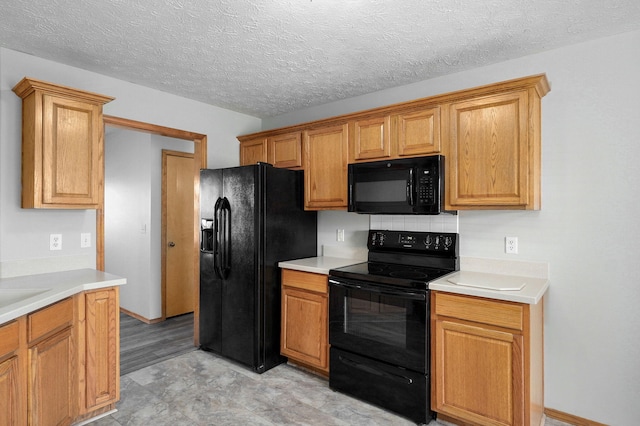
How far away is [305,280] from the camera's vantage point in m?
3.04

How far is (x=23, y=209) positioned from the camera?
256 cm

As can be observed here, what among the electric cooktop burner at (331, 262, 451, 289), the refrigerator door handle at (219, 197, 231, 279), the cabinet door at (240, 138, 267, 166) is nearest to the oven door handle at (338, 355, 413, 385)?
the electric cooktop burner at (331, 262, 451, 289)

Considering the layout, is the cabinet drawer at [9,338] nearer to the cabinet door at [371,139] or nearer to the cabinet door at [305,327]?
the cabinet door at [305,327]

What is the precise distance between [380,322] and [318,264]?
78 cm

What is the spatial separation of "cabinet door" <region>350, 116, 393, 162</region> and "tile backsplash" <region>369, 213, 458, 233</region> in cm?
56

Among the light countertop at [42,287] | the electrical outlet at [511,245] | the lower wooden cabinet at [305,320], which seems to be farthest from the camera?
the lower wooden cabinet at [305,320]

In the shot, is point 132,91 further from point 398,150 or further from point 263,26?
point 398,150

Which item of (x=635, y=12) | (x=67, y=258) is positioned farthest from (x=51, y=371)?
(x=635, y=12)

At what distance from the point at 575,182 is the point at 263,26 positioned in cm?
218

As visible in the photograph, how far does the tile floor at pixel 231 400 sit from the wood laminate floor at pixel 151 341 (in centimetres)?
21

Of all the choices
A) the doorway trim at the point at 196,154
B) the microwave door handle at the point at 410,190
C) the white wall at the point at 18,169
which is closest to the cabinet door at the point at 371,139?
the microwave door handle at the point at 410,190

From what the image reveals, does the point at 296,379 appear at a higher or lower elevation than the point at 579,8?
lower

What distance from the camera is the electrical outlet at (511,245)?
257 cm

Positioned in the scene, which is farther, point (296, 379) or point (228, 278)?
point (228, 278)
